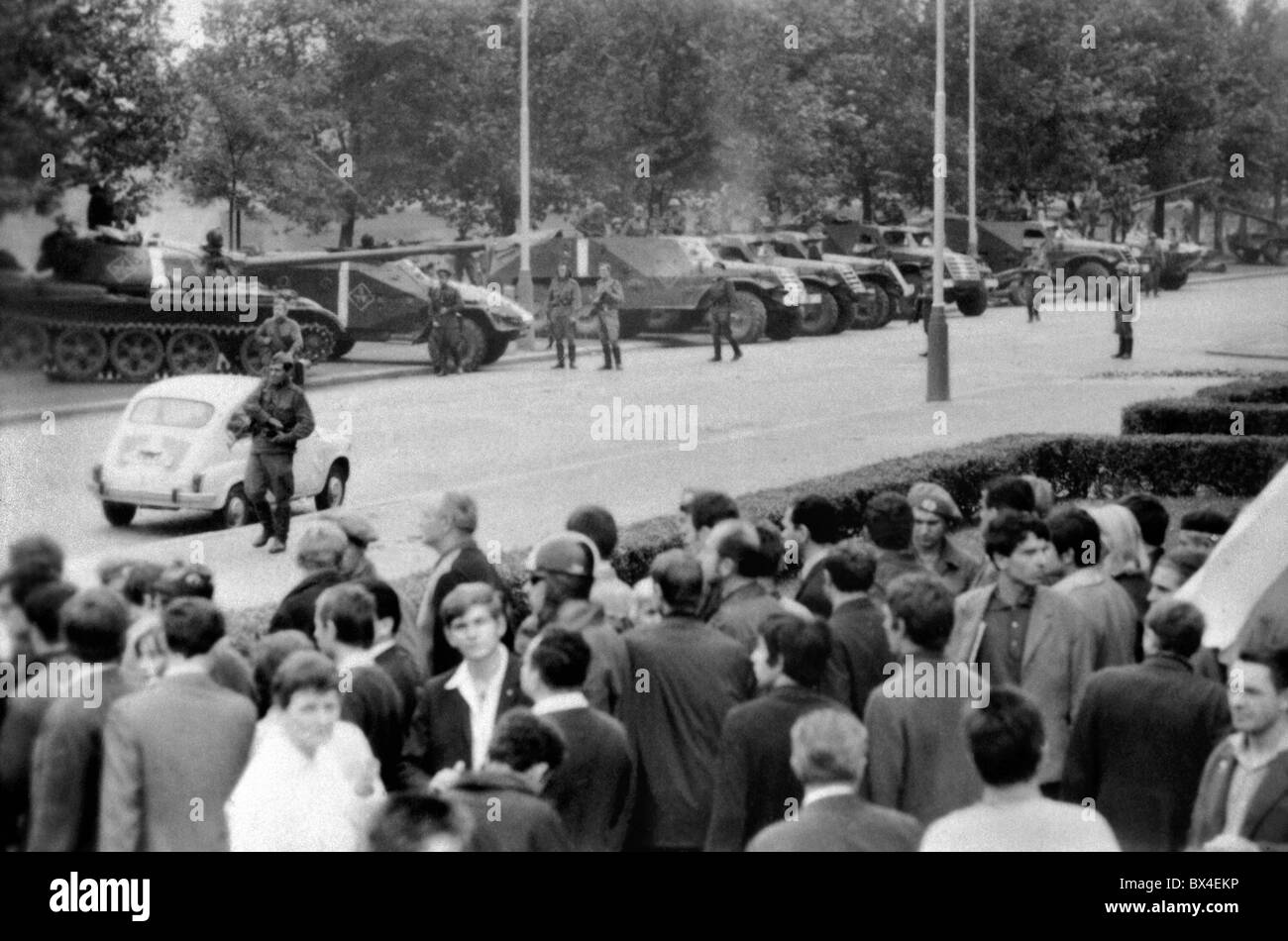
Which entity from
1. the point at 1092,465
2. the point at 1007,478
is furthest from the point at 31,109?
the point at 1092,465

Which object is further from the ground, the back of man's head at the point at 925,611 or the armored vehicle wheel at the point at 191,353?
the armored vehicle wheel at the point at 191,353

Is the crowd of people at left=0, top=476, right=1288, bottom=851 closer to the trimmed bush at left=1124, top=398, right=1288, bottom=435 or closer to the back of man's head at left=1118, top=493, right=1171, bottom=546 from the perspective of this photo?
the back of man's head at left=1118, top=493, right=1171, bottom=546

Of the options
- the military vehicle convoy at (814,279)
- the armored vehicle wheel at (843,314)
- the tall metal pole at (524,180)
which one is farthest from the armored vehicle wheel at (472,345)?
the armored vehicle wheel at (843,314)

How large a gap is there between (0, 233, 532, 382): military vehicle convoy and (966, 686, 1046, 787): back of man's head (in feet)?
15.9

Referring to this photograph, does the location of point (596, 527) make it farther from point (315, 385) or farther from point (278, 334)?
point (315, 385)

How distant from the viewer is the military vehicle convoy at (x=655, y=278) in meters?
31.2

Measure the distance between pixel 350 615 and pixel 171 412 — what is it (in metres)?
8.73

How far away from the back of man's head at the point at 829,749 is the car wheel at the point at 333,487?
433 inches

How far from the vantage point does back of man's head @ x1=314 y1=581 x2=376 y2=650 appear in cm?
669

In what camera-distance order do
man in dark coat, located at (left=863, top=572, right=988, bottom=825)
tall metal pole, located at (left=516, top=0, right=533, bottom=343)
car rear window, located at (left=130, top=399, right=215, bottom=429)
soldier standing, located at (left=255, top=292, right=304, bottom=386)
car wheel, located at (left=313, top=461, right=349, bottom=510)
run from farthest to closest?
tall metal pole, located at (left=516, top=0, right=533, bottom=343) < soldier standing, located at (left=255, top=292, right=304, bottom=386) < car wheel, located at (left=313, top=461, right=349, bottom=510) < car rear window, located at (left=130, top=399, right=215, bottom=429) < man in dark coat, located at (left=863, top=572, right=988, bottom=825)

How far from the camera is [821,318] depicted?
33781 mm

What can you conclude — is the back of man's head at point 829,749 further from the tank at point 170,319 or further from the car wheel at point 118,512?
the tank at point 170,319

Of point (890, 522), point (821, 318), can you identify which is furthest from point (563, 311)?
point (890, 522)

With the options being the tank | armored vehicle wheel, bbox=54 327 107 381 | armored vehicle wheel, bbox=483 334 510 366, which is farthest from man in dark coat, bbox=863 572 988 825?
armored vehicle wheel, bbox=483 334 510 366
